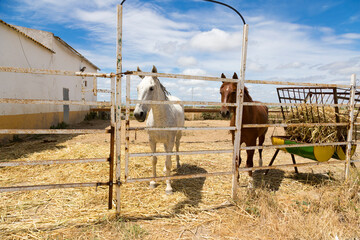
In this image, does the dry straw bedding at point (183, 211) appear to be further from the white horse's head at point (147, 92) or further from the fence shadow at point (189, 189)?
the white horse's head at point (147, 92)

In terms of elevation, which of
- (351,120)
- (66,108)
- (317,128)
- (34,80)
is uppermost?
(34,80)

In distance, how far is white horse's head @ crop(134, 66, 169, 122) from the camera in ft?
10.5

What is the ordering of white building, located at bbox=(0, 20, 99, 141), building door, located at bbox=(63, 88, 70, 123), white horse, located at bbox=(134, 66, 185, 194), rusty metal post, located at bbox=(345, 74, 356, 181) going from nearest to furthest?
white horse, located at bbox=(134, 66, 185, 194), rusty metal post, located at bbox=(345, 74, 356, 181), white building, located at bbox=(0, 20, 99, 141), building door, located at bbox=(63, 88, 70, 123)

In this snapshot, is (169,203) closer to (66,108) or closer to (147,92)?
(147,92)

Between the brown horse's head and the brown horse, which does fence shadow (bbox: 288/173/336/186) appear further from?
the brown horse's head

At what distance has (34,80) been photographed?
10203 mm

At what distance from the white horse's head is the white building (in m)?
7.27

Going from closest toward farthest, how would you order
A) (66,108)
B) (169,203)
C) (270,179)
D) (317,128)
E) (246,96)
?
(169,203) → (317,128) → (246,96) → (270,179) → (66,108)

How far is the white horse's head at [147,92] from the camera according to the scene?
320cm

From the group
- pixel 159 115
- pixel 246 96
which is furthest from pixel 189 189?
pixel 246 96

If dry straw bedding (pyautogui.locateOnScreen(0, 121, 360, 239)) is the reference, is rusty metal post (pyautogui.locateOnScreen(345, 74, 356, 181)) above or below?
above

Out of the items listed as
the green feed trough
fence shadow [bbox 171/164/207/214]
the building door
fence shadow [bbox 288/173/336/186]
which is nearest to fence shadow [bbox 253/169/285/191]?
fence shadow [bbox 288/173/336/186]

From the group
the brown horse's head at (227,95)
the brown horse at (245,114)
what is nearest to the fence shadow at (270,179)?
the brown horse at (245,114)

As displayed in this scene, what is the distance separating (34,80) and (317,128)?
1144 cm
